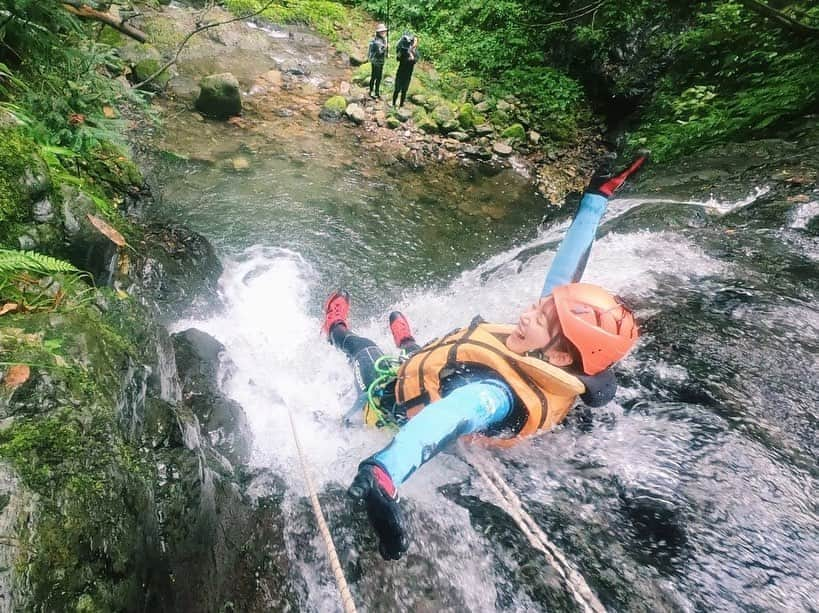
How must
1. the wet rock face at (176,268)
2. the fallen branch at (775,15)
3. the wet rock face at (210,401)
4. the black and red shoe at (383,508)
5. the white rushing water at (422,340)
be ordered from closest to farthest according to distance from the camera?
the black and red shoe at (383,508) → the white rushing water at (422,340) → the wet rock face at (210,401) → the wet rock face at (176,268) → the fallen branch at (775,15)

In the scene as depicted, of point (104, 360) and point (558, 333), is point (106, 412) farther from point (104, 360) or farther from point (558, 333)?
point (558, 333)

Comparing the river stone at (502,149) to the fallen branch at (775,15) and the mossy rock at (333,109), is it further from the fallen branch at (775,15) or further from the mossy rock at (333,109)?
the fallen branch at (775,15)

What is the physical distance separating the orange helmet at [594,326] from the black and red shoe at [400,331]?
2300mm

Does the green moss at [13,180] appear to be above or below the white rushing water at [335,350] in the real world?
above

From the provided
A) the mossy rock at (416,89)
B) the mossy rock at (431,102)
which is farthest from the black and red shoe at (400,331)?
the mossy rock at (416,89)

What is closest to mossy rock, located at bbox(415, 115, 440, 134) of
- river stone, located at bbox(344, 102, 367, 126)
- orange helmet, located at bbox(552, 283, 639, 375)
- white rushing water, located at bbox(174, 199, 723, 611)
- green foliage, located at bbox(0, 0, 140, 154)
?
river stone, located at bbox(344, 102, 367, 126)

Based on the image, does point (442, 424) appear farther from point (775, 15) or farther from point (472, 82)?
point (472, 82)

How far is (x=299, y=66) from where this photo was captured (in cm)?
1097

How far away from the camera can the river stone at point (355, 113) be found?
9.55 meters

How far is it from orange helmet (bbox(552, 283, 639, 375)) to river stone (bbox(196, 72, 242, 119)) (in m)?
8.22

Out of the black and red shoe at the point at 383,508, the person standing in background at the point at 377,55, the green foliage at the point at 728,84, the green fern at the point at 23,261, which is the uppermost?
the green foliage at the point at 728,84

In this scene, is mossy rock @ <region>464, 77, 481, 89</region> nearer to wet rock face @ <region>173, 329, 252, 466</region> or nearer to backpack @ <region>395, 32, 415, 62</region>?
backpack @ <region>395, 32, 415, 62</region>

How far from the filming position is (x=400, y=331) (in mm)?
4570

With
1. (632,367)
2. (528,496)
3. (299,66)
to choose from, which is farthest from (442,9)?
(528,496)
